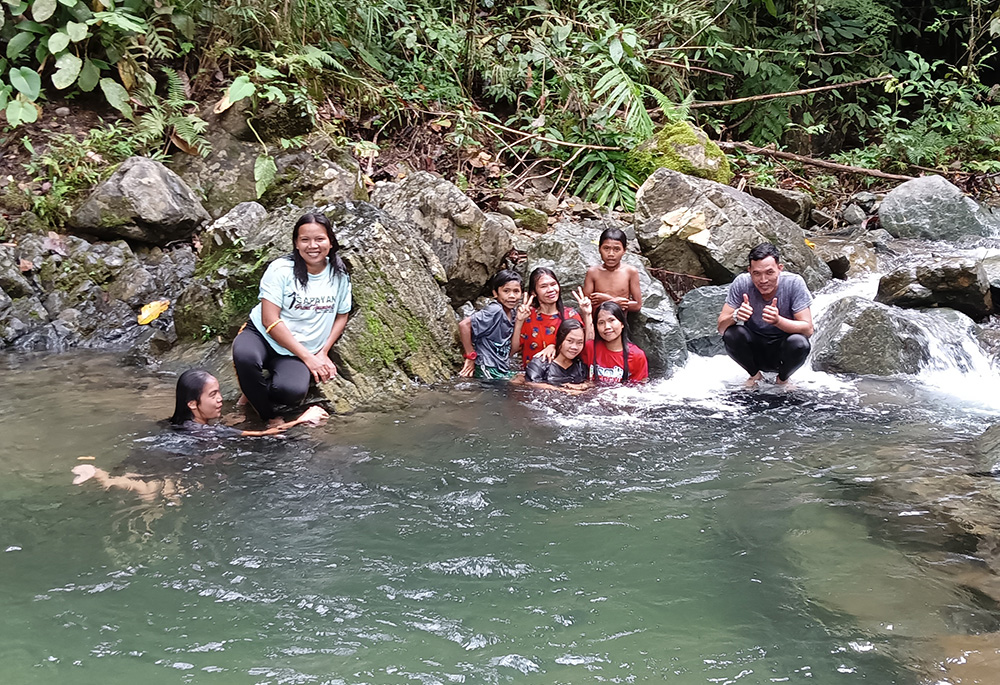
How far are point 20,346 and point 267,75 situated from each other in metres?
3.63

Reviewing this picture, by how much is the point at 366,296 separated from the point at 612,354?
73.5 inches

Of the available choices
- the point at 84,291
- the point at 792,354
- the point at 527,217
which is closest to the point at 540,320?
the point at 792,354

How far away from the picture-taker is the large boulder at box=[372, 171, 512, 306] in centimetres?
717

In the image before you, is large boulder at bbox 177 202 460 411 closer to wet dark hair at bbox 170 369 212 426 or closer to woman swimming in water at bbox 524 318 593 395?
woman swimming in water at bbox 524 318 593 395

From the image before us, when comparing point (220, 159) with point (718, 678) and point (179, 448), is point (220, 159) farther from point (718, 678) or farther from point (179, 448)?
point (718, 678)

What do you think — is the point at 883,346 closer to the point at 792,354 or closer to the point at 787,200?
the point at 792,354

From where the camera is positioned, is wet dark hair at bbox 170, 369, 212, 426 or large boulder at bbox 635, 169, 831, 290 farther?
large boulder at bbox 635, 169, 831, 290

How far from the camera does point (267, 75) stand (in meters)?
8.48

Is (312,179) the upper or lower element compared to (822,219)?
upper

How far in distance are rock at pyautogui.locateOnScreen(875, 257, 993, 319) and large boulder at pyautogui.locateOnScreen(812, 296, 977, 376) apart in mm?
526

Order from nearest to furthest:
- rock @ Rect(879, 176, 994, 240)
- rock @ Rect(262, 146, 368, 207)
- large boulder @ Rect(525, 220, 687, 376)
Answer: large boulder @ Rect(525, 220, 687, 376), rock @ Rect(262, 146, 368, 207), rock @ Rect(879, 176, 994, 240)

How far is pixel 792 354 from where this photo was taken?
5.96 metres

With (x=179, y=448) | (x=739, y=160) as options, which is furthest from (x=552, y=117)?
(x=179, y=448)

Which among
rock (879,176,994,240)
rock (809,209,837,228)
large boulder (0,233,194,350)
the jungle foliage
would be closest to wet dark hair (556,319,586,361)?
large boulder (0,233,194,350)
